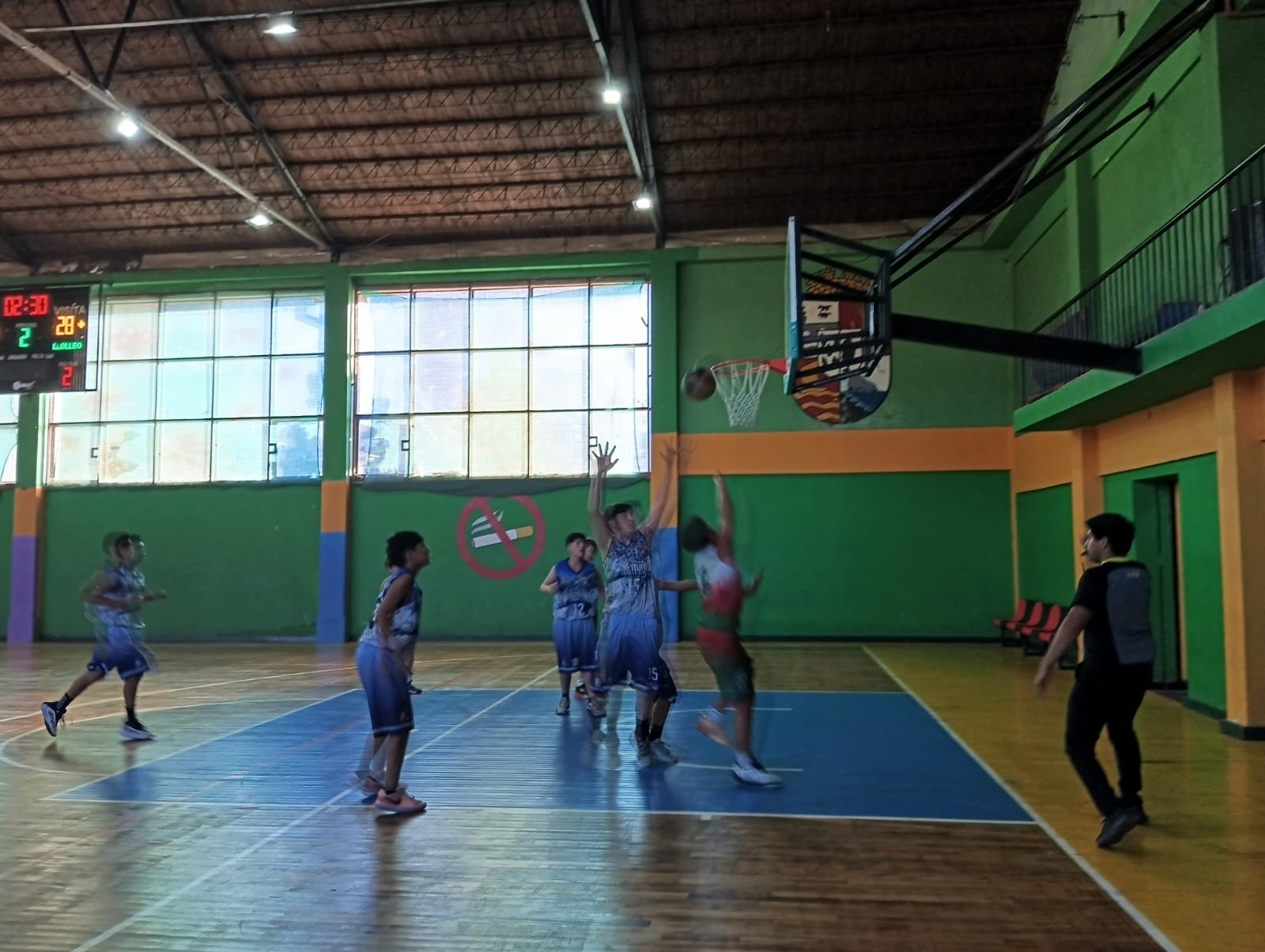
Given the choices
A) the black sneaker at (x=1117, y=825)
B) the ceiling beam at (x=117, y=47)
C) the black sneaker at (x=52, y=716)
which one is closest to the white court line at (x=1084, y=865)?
the black sneaker at (x=1117, y=825)

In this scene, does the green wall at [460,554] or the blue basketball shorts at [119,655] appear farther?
the green wall at [460,554]

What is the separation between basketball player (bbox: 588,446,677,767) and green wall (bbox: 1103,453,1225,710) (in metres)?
5.52

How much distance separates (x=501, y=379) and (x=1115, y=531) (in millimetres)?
14046

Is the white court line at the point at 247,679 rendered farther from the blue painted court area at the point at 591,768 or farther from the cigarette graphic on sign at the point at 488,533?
the cigarette graphic on sign at the point at 488,533

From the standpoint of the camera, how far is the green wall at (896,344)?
1680cm

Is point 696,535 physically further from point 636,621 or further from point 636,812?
point 636,812

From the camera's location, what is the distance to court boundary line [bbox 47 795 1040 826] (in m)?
5.28

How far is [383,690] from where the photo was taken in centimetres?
541

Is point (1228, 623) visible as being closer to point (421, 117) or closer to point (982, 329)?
point (982, 329)

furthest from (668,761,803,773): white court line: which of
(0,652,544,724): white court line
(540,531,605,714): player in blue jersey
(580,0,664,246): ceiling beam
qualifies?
(580,0,664,246): ceiling beam

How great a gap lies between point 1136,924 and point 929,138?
537 inches

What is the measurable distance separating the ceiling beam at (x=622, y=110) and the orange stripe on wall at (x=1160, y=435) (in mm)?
7976

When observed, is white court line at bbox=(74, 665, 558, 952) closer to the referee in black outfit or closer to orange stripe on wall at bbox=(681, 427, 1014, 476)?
the referee in black outfit

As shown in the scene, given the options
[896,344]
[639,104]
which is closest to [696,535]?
[639,104]
